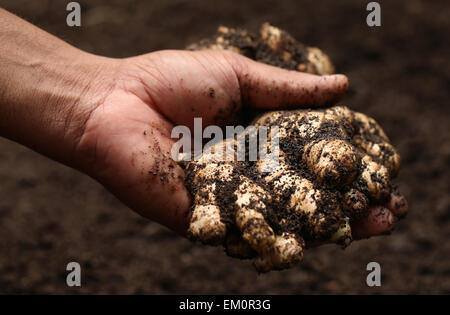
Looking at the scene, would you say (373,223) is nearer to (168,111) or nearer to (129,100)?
(168,111)

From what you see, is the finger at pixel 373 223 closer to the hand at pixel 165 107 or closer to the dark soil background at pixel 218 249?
the hand at pixel 165 107

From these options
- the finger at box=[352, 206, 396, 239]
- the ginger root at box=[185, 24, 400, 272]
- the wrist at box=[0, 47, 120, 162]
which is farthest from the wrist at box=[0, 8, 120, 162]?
the finger at box=[352, 206, 396, 239]

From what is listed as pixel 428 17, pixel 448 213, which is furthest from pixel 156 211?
pixel 428 17

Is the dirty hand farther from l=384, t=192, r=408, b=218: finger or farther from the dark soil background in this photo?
the dark soil background

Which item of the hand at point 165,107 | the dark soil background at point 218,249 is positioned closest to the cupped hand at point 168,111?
the hand at point 165,107

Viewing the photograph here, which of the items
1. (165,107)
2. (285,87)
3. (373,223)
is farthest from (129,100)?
(373,223)
